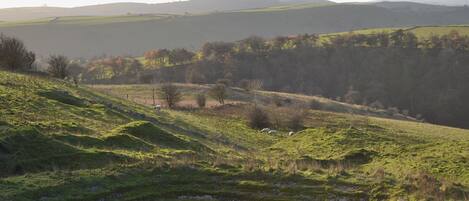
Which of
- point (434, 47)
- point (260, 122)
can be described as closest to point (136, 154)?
point (260, 122)

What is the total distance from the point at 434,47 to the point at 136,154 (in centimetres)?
13019

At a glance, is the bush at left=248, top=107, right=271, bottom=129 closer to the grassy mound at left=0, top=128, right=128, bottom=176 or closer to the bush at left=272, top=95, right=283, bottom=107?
the bush at left=272, top=95, right=283, bottom=107

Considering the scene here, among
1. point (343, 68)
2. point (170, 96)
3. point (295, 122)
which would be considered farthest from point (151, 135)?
point (343, 68)

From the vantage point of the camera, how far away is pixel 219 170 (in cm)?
2059

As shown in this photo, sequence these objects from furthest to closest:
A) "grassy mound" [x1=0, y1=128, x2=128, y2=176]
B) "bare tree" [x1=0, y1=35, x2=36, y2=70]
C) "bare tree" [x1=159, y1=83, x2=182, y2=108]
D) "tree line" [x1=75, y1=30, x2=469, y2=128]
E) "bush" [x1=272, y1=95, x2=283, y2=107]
A: "tree line" [x1=75, y1=30, x2=469, y2=128]
"bush" [x1=272, y1=95, x2=283, y2=107]
"bare tree" [x1=159, y1=83, x2=182, y2=108]
"bare tree" [x1=0, y1=35, x2=36, y2=70]
"grassy mound" [x1=0, y1=128, x2=128, y2=176]

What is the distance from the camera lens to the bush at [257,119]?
48.1 metres

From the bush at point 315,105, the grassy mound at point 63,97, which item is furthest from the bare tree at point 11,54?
the bush at point 315,105

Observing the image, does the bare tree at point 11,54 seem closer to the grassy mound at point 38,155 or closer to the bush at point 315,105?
the grassy mound at point 38,155

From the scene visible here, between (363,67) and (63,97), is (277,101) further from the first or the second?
(363,67)

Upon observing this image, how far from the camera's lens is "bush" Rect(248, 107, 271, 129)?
158 feet

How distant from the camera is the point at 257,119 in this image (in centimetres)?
4831

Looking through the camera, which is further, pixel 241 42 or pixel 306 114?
pixel 241 42

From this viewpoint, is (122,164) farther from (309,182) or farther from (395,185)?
(395,185)

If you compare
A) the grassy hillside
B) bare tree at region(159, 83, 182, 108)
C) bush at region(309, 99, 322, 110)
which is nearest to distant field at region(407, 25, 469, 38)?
bush at region(309, 99, 322, 110)
